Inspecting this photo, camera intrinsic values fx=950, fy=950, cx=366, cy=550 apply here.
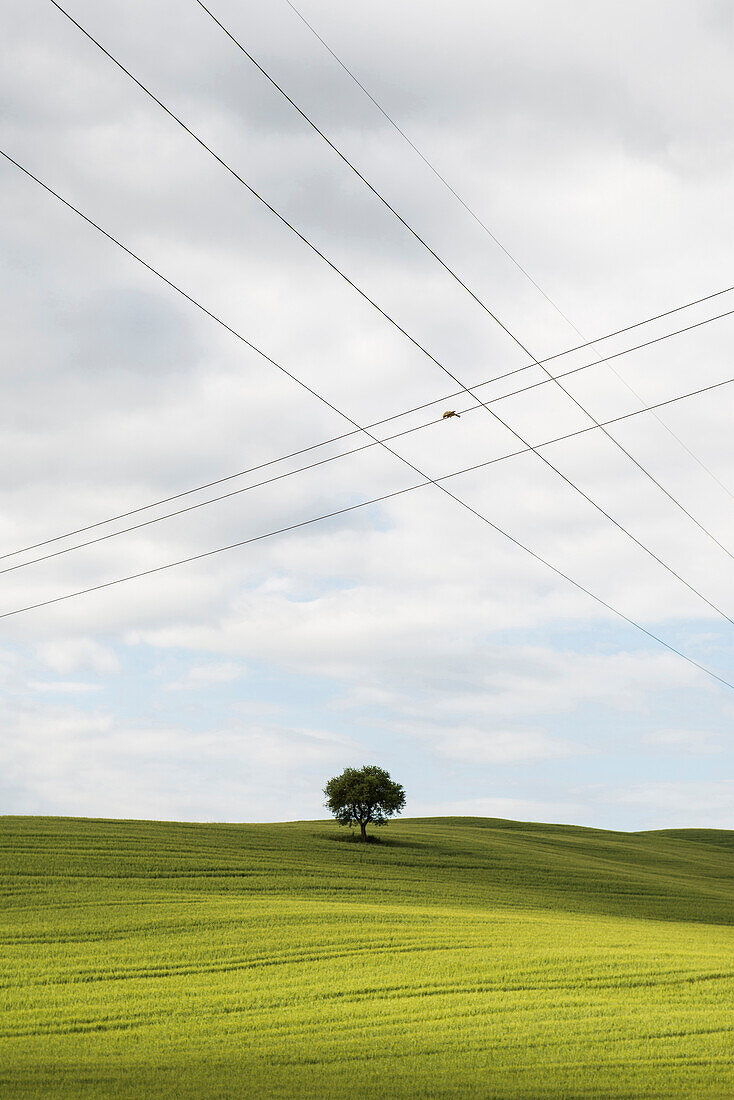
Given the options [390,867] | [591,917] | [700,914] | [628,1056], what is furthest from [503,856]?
[628,1056]

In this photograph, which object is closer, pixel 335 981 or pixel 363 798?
pixel 335 981

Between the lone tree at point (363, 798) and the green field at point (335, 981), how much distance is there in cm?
1062

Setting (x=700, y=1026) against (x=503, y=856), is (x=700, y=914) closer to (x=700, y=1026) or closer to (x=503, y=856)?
(x=503, y=856)

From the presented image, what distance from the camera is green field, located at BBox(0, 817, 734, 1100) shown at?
16.0 m

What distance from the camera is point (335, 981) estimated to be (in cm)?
2284

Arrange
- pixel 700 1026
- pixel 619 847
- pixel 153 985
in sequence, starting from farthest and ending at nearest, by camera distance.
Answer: pixel 619 847 < pixel 153 985 < pixel 700 1026

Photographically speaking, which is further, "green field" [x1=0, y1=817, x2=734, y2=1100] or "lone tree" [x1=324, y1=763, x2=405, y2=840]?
"lone tree" [x1=324, y1=763, x2=405, y2=840]

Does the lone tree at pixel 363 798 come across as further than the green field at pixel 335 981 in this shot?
Yes

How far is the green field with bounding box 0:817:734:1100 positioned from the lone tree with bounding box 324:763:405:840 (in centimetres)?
1062

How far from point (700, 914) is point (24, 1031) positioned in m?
34.0

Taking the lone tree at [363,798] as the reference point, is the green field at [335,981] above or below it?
below

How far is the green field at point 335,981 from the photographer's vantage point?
15992 millimetres

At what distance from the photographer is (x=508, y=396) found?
17672 mm

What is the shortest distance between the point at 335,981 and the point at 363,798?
116 feet
